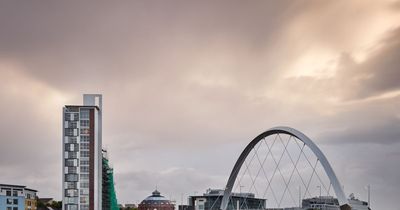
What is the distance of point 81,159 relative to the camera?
104 m

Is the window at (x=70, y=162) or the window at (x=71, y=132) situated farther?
the window at (x=71, y=132)

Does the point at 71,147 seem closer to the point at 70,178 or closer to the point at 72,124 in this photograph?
the point at 72,124

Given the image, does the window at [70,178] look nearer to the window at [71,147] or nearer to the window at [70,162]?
the window at [70,162]

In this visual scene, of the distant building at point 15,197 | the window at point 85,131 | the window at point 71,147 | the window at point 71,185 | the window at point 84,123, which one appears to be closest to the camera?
the window at point 71,185

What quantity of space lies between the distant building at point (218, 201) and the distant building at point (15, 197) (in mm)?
55346

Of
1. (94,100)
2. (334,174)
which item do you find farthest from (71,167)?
(334,174)

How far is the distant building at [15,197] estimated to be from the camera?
120 metres

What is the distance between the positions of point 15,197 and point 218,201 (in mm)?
71264

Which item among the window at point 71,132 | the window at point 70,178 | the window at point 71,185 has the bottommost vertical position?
the window at point 71,185

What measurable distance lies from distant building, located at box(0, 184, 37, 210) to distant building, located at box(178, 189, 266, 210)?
55.3 metres

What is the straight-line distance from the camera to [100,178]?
10638 centimetres

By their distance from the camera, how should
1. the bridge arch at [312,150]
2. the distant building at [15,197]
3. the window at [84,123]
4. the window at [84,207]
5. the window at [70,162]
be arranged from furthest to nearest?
the distant building at [15,197]
the window at [84,123]
the window at [70,162]
the window at [84,207]
the bridge arch at [312,150]

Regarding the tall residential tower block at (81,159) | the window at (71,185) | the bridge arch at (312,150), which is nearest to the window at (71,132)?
the tall residential tower block at (81,159)

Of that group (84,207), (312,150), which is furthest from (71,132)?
(312,150)
